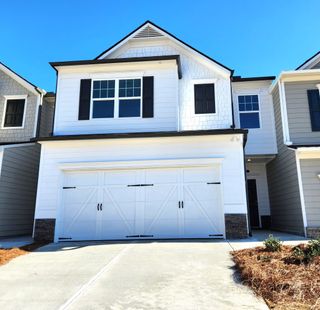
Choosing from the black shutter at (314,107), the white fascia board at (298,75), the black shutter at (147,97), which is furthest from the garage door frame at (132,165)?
the white fascia board at (298,75)

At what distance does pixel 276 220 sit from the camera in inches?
549

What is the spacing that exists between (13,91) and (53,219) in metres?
7.80

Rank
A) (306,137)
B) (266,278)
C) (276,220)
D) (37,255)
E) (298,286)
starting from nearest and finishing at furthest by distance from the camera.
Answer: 1. (298,286)
2. (266,278)
3. (37,255)
4. (306,137)
5. (276,220)

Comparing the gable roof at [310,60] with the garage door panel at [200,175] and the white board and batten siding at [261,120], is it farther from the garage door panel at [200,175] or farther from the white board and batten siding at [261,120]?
the garage door panel at [200,175]

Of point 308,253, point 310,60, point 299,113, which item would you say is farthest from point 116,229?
point 310,60

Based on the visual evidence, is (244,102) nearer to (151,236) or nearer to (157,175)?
(157,175)

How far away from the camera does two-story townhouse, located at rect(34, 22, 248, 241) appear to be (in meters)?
10.2

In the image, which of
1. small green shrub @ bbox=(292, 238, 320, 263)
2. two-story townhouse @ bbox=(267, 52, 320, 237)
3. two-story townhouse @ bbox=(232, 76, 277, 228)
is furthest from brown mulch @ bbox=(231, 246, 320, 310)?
two-story townhouse @ bbox=(232, 76, 277, 228)

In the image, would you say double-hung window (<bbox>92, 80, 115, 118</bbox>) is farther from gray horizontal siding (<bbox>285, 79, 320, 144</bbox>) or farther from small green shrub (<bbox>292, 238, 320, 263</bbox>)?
small green shrub (<bbox>292, 238, 320, 263</bbox>)

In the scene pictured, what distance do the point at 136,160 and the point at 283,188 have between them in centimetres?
649

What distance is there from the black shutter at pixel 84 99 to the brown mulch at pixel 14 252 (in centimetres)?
498

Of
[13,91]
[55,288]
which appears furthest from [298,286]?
[13,91]

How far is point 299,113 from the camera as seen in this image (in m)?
12.2

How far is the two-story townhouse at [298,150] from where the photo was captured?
10.9 m
